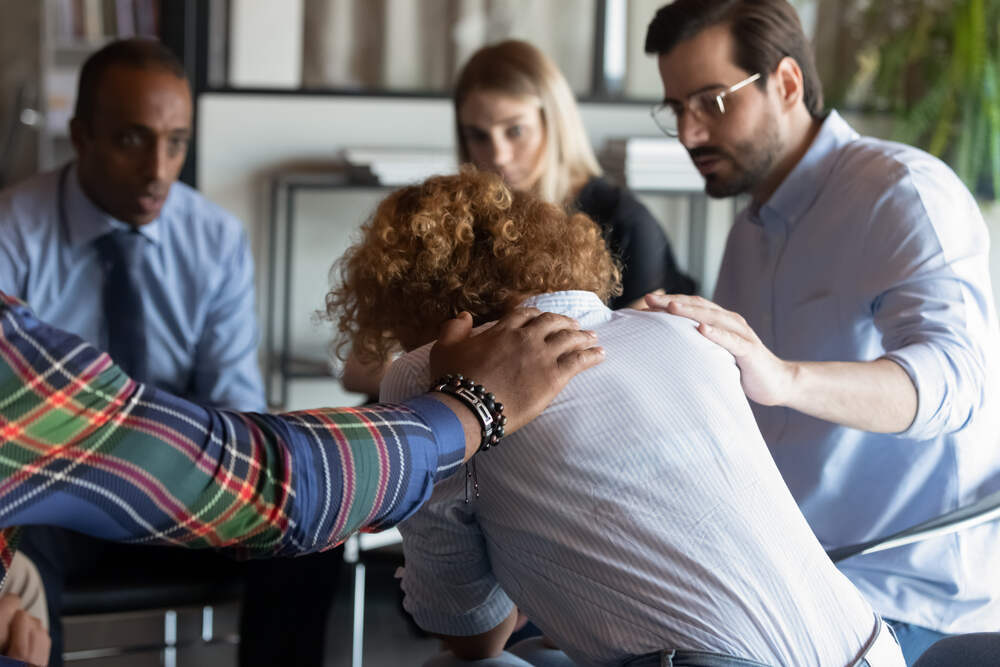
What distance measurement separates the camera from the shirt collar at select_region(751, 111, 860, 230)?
180 cm

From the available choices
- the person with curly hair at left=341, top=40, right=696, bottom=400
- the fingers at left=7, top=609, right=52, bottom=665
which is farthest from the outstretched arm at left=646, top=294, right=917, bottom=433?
the person with curly hair at left=341, top=40, right=696, bottom=400

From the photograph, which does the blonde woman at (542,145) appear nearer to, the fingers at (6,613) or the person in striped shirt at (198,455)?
the fingers at (6,613)

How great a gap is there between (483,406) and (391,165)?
2.26m

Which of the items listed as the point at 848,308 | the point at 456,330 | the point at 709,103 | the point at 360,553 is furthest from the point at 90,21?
the point at 456,330

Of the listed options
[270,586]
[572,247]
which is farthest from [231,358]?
[572,247]

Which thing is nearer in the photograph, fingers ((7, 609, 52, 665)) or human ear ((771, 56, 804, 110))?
fingers ((7, 609, 52, 665))

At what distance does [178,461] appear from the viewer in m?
0.85

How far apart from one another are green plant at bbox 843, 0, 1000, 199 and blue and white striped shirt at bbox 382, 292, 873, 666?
268 cm

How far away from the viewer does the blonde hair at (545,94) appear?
2.55 m

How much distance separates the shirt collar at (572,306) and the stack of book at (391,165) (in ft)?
6.59

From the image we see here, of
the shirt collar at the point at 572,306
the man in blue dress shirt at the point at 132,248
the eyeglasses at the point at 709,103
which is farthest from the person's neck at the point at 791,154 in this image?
the man in blue dress shirt at the point at 132,248

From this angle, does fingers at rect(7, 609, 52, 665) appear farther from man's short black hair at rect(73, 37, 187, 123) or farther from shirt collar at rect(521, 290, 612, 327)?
man's short black hair at rect(73, 37, 187, 123)

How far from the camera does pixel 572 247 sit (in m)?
1.25

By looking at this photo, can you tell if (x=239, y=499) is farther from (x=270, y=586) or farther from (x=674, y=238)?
(x=674, y=238)
